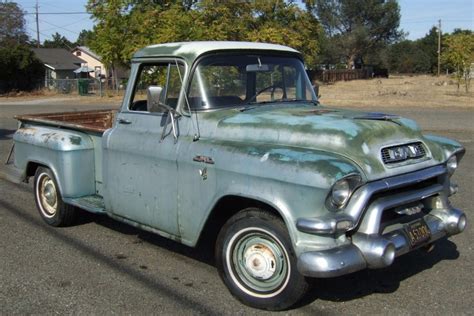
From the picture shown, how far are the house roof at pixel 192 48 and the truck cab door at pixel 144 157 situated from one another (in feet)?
0.32

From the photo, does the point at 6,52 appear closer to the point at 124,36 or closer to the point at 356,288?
the point at 124,36

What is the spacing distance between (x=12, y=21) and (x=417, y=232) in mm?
71017

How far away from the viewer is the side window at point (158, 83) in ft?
15.6

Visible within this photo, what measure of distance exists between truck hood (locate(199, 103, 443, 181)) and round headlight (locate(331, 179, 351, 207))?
175mm

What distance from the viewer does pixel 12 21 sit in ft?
219

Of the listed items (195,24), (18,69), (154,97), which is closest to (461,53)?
(195,24)

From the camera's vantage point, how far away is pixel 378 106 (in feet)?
81.9

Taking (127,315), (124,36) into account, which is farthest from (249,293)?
(124,36)

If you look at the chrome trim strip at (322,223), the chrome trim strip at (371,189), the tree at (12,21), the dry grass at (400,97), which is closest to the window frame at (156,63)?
the chrome trim strip at (322,223)

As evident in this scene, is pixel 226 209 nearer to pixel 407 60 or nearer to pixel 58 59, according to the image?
pixel 58 59

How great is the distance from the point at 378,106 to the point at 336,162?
72.9 ft

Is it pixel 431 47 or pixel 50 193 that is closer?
pixel 50 193

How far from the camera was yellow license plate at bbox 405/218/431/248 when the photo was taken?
388 centimetres

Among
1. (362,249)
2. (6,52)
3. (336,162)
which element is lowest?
(362,249)
